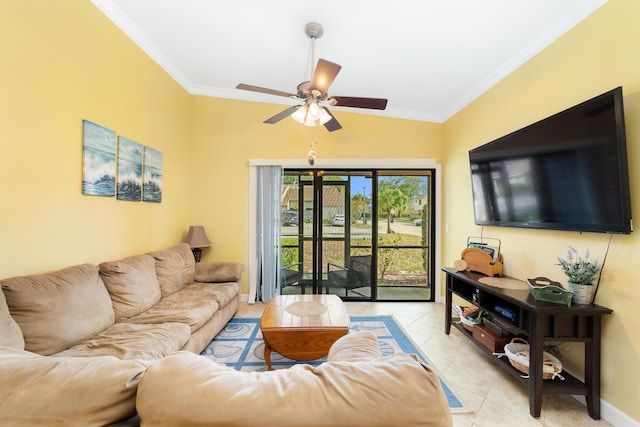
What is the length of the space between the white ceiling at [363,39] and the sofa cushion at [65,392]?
102 inches

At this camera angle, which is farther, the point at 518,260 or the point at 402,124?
the point at 402,124

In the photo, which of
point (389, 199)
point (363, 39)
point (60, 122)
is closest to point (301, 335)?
point (60, 122)

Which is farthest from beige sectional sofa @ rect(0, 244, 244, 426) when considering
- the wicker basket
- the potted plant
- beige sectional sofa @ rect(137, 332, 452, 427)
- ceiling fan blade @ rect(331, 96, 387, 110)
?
the potted plant

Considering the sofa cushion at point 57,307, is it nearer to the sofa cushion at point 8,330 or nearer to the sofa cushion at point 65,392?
the sofa cushion at point 8,330

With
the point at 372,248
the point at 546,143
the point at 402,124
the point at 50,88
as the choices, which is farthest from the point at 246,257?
the point at 546,143

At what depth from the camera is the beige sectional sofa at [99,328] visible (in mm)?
653

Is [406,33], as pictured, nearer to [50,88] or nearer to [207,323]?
[50,88]

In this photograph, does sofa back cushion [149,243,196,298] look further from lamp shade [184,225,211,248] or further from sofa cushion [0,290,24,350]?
sofa cushion [0,290,24,350]

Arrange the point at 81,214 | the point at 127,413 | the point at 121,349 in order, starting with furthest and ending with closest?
1. the point at 81,214
2. the point at 121,349
3. the point at 127,413

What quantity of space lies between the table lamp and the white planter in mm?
3813

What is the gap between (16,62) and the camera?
5.66 feet

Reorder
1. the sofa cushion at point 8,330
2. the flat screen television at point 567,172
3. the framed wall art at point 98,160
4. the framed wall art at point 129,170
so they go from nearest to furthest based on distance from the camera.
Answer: the sofa cushion at point 8,330 < the flat screen television at point 567,172 < the framed wall art at point 98,160 < the framed wall art at point 129,170

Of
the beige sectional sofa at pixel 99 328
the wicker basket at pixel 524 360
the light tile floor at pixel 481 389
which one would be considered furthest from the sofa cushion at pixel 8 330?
the wicker basket at pixel 524 360

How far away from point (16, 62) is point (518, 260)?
423cm
